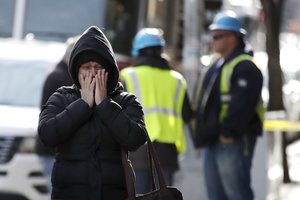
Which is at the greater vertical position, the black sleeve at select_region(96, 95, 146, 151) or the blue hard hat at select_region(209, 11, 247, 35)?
the blue hard hat at select_region(209, 11, 247, 35)

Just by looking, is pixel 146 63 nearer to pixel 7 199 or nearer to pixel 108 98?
pixel 7 199

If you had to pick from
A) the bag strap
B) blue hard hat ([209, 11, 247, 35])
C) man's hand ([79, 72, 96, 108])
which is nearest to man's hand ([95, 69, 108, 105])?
man's hand ([79, 72, 96, 108])

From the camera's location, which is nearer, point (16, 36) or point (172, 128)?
point (172, 128)

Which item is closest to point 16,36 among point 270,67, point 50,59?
point 50,59

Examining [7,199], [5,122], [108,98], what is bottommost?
[7,199]

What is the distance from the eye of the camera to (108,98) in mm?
4320

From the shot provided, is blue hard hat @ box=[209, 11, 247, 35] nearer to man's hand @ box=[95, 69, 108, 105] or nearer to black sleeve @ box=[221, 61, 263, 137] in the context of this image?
black sleeve @ box=[221, 61, 263, 137]

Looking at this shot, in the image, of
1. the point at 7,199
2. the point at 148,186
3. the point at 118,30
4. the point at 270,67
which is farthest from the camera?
the point at 270,67

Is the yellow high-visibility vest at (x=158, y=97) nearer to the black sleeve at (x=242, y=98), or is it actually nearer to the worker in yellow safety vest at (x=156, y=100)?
the worker in yellow safety vest at (x=156, y=100)

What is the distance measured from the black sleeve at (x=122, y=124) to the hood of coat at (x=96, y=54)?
14 cm

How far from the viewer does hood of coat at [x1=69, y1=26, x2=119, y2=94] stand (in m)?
4.38

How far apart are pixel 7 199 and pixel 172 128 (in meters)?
1.54

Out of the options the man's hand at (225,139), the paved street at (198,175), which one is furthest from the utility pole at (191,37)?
the man's hand at (225,139)

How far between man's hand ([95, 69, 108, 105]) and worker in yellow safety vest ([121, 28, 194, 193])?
96.2 inches
